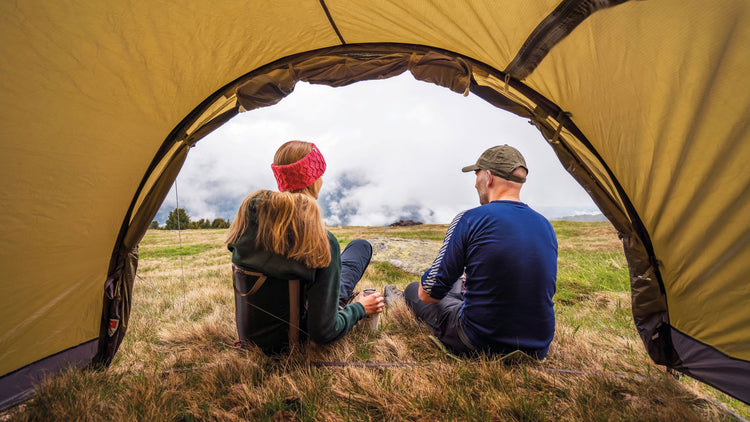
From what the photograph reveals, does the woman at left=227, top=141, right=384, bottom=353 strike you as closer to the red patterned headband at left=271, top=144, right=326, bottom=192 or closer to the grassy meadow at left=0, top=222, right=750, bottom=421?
the red patterned headband at left=271, top=144, right=326, bottom=192

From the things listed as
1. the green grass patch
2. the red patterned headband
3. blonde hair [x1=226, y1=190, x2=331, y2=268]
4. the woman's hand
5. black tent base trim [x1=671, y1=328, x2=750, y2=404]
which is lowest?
black tent base trim [x1=671, y1=328, x2=750, y2=404]

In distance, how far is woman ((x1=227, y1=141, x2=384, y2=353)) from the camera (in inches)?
70.9

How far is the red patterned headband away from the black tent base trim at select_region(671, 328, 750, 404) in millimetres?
2925

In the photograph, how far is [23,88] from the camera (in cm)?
180

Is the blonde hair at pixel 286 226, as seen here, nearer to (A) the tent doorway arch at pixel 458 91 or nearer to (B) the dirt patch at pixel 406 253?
(A) the tent doorway arch at pixel 458 91

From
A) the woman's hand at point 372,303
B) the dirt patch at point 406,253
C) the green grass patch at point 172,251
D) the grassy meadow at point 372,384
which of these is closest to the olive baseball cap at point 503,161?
the grassy meadow at point 372,384

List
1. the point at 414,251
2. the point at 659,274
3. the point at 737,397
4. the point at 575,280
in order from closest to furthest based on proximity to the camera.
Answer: the point at 737,397, the point at 659,274, the point at 575,280, the point at 414,251

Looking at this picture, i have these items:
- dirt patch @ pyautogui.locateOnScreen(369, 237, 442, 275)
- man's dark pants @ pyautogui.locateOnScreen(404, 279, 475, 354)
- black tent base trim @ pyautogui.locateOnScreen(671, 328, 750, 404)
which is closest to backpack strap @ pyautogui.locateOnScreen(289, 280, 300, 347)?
man's dark pants @ pyautogui.locateOnScreen(404, 279, 475, 354)

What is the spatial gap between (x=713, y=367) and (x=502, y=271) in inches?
57.1

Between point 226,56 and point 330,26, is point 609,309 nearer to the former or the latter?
point 330,26

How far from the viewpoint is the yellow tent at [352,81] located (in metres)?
1.63

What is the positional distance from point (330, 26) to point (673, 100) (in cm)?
250

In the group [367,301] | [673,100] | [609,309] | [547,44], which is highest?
[547,44]

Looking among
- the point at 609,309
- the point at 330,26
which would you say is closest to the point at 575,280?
the point at 609,309
